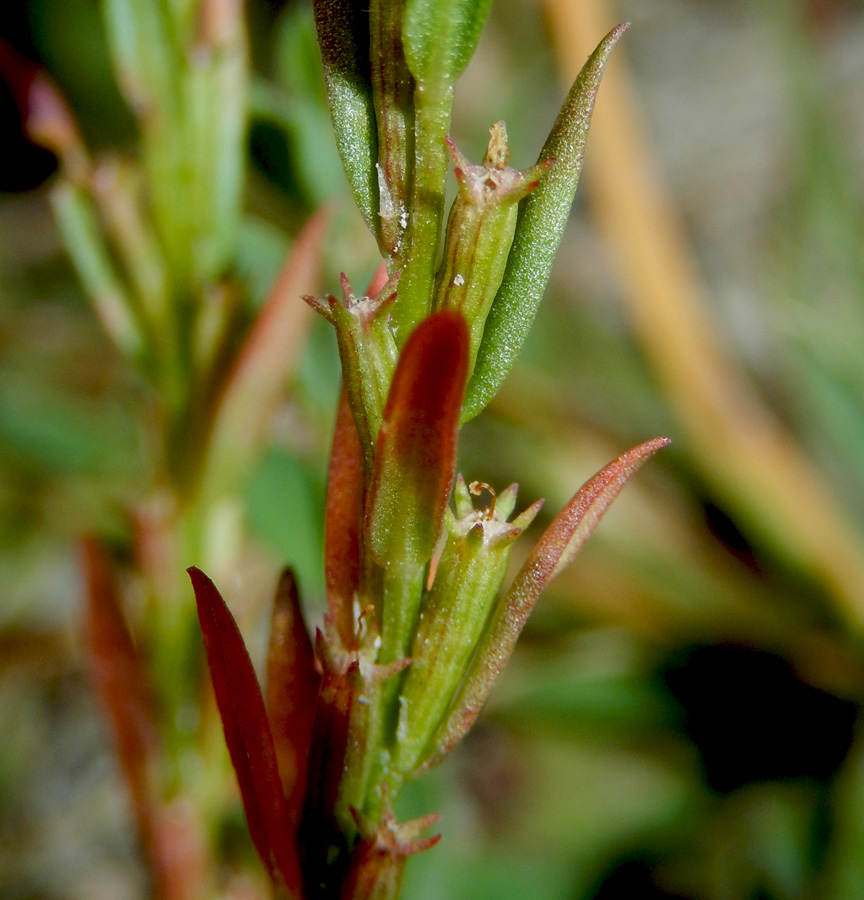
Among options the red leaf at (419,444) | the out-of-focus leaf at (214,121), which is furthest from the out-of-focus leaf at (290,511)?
the red leaf at (419,444)

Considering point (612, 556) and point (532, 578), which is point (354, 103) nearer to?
point (532, 578)

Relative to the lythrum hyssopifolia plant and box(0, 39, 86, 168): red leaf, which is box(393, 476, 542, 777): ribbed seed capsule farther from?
box(0, 39, 86, 168): red leaf

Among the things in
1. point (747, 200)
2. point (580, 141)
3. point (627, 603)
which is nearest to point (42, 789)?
point (627, 603)

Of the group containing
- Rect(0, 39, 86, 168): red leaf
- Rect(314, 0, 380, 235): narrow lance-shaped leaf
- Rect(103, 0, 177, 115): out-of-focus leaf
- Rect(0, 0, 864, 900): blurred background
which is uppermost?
Rect(314, 0, 380, 235): narrow lance-shaped leaf

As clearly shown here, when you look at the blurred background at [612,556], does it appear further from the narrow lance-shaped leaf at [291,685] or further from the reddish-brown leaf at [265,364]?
the narrow lance-shaped leaf at [291,685]

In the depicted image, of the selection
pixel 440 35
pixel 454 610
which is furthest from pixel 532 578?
pixel 440 35

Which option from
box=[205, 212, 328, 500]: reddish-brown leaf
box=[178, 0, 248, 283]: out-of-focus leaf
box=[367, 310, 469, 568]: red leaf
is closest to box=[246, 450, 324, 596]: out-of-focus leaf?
box=[205, 212, 328, 500]: reddish-brown leaf

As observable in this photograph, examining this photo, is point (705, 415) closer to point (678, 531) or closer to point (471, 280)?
point (678, 531)
